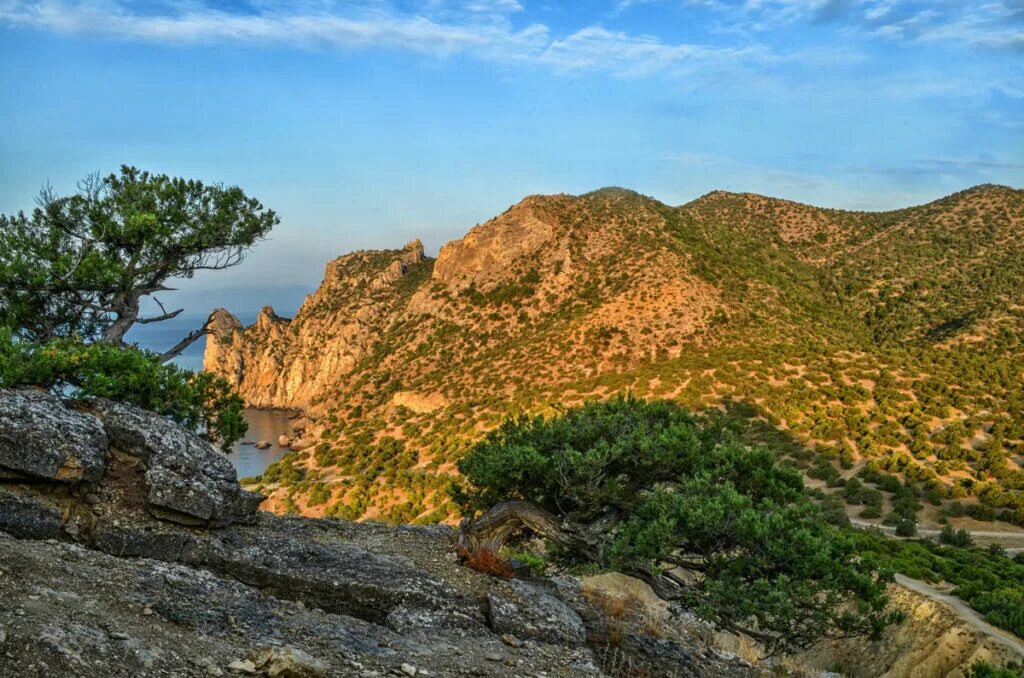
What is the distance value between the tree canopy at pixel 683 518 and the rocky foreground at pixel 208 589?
4.34 ft

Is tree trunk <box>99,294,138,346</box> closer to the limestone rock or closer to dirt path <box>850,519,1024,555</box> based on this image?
dirt path <box>850,519,1024,555</box>

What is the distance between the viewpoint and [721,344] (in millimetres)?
61531

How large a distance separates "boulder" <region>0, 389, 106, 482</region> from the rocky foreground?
22 mm

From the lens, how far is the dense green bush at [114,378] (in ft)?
39.8

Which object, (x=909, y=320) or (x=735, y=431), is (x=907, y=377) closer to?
(x=909, y=320)

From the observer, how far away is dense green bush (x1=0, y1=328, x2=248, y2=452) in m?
12.1

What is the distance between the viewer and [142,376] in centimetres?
1291

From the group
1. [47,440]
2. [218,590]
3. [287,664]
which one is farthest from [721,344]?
[287,664]

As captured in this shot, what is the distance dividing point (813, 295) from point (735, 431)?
220ft

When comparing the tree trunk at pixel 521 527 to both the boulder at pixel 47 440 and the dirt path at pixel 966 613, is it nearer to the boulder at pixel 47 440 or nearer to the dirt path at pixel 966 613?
the boulder at pixel 47 440

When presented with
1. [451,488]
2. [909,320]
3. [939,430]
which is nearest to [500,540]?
[451,488]

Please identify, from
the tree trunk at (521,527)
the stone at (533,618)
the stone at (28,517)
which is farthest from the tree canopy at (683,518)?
the stone at (28,517)

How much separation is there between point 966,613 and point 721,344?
140 ft

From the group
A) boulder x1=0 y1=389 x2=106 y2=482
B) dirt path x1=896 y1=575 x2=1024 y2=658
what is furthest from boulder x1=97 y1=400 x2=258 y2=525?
dirt path x1=896 y1=575 x2=1024 y2=658
